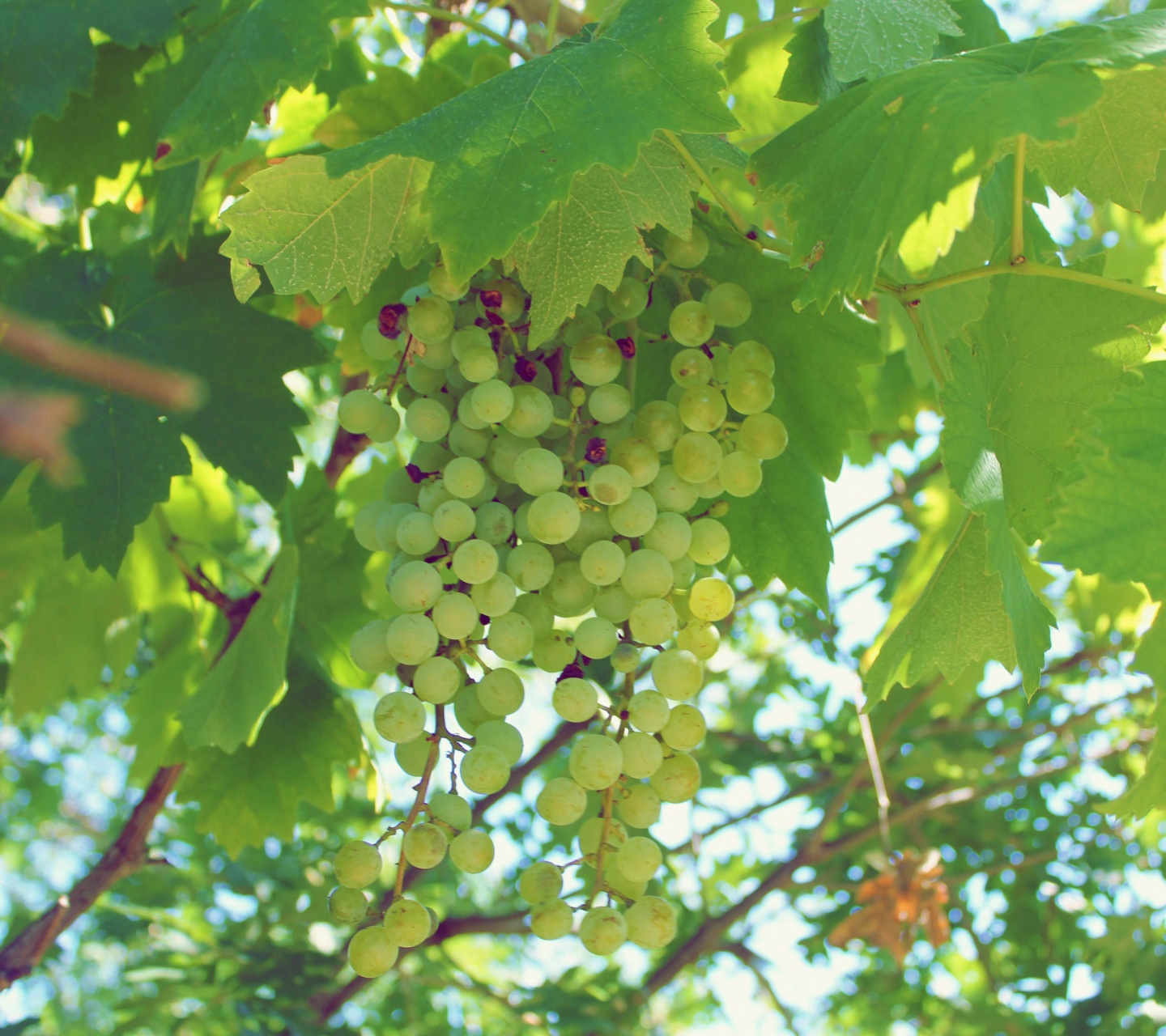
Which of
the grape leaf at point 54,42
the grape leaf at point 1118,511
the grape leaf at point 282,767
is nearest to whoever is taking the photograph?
the grape leaf at point 1118,511

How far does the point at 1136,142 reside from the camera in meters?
0.91

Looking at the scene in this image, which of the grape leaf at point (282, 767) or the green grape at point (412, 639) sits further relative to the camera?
the grape leaf at point (282, 767)

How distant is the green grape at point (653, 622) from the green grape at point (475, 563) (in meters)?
0.12

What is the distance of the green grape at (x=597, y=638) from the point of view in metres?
0.85

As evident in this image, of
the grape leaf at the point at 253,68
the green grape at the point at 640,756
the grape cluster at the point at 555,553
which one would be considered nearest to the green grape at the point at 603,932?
the grape cluster at the point at 555,553

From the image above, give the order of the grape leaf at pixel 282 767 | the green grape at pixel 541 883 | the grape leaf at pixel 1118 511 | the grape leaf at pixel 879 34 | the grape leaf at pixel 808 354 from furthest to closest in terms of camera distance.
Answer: the grape leaf at pixel 282 767, the grape leaf at pixel 808 354, the grape leaf at pixel 879 34, the green grape at pixel 541 883, the grape leaf at pixel 1118 511

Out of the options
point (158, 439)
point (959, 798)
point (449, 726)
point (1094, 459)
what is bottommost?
point (449, 726)

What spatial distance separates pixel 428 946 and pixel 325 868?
16.7 inches

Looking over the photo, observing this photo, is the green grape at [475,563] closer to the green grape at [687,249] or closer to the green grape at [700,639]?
the green grape at [700,639]

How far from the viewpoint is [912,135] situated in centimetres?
77

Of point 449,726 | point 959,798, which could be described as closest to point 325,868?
point 959,798

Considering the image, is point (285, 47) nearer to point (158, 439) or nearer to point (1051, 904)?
point (158, 439)

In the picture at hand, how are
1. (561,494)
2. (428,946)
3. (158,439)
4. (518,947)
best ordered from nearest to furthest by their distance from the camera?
(561,494), (158,439), (428,946), (518,947)

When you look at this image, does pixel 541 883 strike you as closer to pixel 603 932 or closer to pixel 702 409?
pixel 603 932
